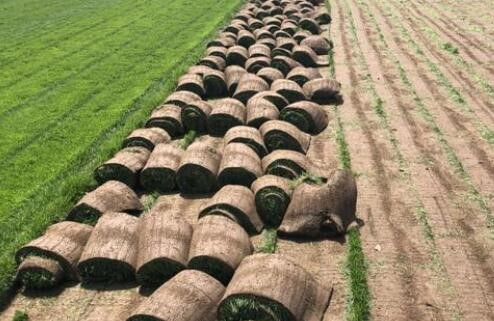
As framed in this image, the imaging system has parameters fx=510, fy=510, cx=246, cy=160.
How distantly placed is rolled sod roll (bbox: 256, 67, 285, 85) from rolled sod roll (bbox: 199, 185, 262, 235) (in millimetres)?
9171

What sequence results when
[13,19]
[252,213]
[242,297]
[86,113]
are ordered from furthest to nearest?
[13,19] < [86,113] < [252,213] < [242,297]

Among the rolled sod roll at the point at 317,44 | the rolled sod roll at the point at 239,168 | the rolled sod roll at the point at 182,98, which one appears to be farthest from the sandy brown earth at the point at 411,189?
the rolled sod roll at the point at 182,98

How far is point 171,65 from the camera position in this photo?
85.5 ft

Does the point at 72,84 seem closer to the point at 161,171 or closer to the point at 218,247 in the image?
the point at 161,171

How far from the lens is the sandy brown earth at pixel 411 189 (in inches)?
408

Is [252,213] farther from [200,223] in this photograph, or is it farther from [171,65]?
[171,65]

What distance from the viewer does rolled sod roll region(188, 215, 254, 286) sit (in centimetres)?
1034

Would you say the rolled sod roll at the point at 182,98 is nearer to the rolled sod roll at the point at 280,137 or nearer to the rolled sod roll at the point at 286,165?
the rolled sod roll at the point at 280,137

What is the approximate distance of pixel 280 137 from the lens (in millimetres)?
15719

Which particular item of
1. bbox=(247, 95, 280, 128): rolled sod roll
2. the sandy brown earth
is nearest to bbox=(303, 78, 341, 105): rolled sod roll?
the sandy brown earth

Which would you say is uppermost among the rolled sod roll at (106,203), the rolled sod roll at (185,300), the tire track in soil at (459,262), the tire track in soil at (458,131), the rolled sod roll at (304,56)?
the rolled sod roll at (185,300)

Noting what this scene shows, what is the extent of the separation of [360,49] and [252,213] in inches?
715

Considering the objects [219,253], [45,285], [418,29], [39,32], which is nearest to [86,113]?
[45,285]

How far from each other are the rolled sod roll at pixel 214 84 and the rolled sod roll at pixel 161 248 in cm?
1074
